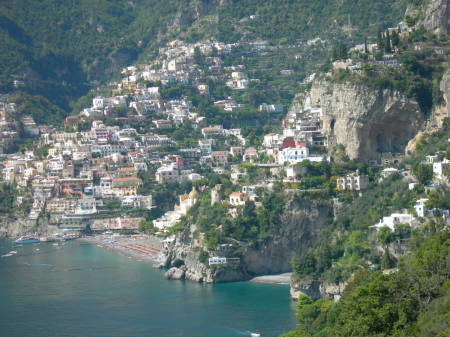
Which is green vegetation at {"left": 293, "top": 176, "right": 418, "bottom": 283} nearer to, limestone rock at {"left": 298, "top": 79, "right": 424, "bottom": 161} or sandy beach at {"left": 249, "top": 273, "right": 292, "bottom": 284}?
sandy beach at {"left": 249, "top": 273, "right": 292, "bottom": 284}

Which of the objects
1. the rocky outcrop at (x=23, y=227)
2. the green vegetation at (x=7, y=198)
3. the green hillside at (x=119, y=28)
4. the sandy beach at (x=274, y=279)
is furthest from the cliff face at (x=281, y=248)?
the green hillside at (x=119, y=28)

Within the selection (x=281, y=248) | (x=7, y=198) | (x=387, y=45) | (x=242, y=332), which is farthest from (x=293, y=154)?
(x=7, y=198)

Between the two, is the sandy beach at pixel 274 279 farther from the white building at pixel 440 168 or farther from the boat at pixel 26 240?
the boat at pixel 26 240

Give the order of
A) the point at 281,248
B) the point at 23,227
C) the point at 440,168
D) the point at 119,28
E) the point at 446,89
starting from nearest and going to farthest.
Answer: the point at 440,168
the point at 281,248
the point at 446,89
the point at 23,227
the point at 119,28

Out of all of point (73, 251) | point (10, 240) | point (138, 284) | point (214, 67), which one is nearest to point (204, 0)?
point (214, 67)

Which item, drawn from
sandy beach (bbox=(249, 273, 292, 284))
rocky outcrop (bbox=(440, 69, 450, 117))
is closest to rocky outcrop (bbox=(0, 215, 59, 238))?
sandy beach (bbox=(249, 273, 292, 284))

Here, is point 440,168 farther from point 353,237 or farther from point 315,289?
point 315,289

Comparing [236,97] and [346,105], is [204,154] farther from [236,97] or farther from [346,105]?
[346,105]
